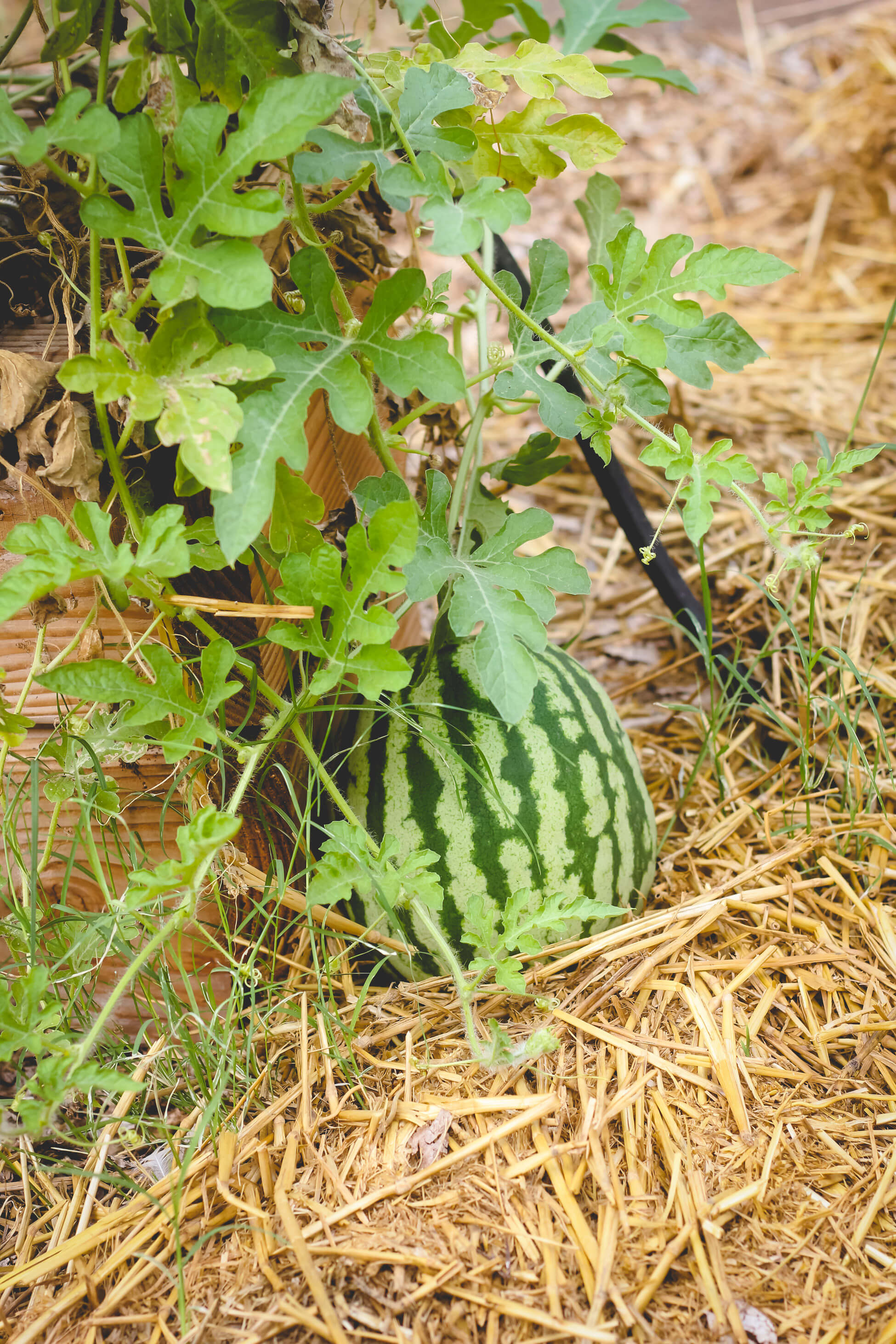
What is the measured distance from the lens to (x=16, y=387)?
4.03 feet

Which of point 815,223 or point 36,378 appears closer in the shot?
point 36,378

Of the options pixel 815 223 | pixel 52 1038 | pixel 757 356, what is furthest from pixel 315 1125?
pixel 815 223

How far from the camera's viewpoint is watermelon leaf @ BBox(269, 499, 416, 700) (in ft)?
3.78

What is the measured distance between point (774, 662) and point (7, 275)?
172 centimetres

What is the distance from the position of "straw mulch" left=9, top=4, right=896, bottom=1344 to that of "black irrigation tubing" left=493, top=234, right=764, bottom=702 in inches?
5.3

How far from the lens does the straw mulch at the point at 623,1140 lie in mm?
1016

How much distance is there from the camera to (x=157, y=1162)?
51.2 inches

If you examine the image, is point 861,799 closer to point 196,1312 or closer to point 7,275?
point 196,1312

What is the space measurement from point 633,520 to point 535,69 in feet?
2.86

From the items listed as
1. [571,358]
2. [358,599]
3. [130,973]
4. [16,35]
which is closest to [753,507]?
[571,358]

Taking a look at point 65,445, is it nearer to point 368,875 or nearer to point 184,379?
point 184,379

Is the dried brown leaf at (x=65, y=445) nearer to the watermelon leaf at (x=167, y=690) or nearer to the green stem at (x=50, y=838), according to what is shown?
the watermelon leaf at (x=167, y=690)

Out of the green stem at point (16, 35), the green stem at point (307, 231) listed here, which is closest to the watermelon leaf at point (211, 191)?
the green stem at point (307, 231)

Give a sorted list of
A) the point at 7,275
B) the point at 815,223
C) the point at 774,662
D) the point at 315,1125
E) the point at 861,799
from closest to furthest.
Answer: the point at 315,1125 < the point at 7,275 < the point at 861,799 < the point at 774,662 < the point at 815,223
